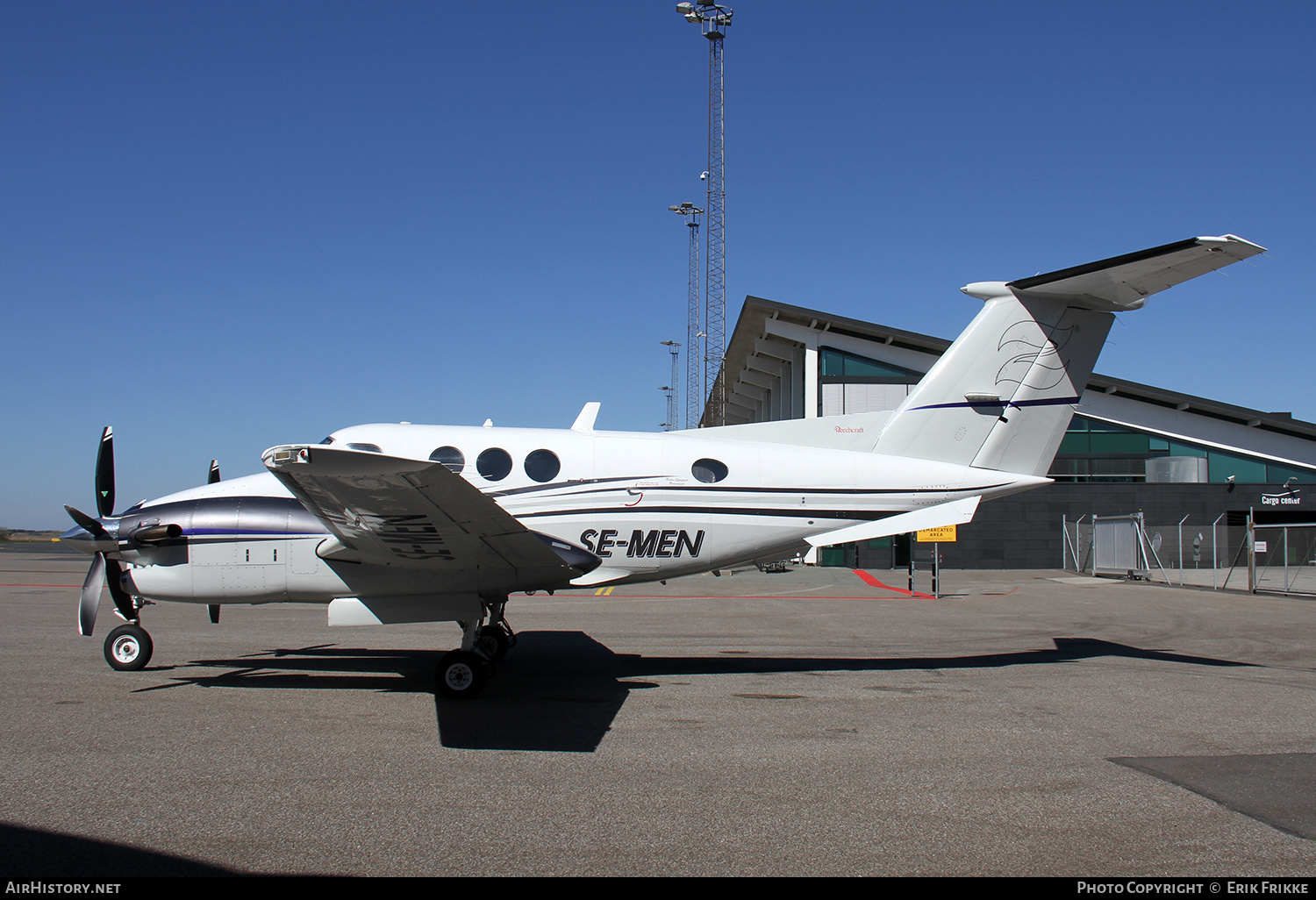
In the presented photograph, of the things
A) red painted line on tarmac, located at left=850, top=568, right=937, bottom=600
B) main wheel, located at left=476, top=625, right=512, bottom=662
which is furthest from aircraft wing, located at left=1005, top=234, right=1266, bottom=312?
red painted line on tarmac, located at left=850, top=568, right=937, bottom=600

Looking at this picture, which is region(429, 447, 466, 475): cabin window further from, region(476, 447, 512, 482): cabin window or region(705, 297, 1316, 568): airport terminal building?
region(705, 297, 1316, 568): airport terminal building

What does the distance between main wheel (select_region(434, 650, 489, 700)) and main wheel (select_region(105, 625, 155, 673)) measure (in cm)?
386

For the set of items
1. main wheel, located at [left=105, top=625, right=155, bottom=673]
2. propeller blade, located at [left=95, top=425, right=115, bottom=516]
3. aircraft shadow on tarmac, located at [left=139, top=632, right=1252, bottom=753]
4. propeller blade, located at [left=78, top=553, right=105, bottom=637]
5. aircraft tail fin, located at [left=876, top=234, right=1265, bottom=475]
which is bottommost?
aircraft shadow on tarmac, located at [left=139, top=632, right=1252, bottom=753]

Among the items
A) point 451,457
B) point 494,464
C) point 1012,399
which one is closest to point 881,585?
point 1012,399

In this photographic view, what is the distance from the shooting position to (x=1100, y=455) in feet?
110

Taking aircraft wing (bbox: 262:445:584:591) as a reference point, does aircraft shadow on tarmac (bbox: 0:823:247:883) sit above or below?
below

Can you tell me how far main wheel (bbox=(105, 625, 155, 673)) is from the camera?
358 inches

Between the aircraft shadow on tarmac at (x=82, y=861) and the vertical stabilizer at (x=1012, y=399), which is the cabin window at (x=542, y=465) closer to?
the vertical stabilizer at (x=1012, y=399)

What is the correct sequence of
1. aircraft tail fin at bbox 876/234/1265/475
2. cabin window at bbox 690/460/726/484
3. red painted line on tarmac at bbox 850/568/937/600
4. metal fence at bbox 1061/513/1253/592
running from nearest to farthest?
cabin window at bbox 690/460/726/484, aircraft tail fin at bbox 876/234/1265/475, red painted line on tarmac at bbox 850/568/937/600, metal fence at bbox 1061/513/1253/592

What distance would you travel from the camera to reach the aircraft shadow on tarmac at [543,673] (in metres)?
6.93

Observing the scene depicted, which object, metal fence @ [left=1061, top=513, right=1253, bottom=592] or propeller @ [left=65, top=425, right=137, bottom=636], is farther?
metal fence @ [left=1061, top=513, right=1253, bottom=592]

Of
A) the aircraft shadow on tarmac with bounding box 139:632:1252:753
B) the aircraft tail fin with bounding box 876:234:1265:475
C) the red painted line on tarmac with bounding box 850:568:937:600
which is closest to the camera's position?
the aircraft shadow on tarmac with bounding box 139:632:1252:753

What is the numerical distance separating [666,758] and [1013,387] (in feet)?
22.3

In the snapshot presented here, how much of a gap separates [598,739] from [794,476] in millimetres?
4249
